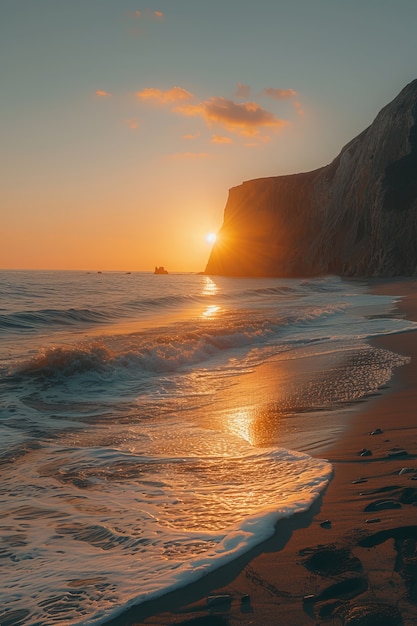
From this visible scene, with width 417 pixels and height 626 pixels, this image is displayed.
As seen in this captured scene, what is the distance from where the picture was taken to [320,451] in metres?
4.41

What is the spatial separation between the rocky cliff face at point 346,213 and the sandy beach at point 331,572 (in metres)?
47.3

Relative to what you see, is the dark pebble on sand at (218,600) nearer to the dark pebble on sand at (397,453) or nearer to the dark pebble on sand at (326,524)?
the dark pebble on sand at (326,524)

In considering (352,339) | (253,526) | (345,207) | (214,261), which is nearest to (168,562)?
(253,526)

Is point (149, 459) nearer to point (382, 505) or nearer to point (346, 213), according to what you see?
point (382, 505)

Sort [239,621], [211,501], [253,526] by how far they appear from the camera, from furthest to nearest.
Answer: [211,501] → [253,526] → [239,621]

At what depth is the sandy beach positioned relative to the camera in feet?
7.11

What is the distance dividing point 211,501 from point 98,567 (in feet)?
3.08

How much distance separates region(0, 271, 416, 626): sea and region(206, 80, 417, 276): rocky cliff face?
42.1 meters

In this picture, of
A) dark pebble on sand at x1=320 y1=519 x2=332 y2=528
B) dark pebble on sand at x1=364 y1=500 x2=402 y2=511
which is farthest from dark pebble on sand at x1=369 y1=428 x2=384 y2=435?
dark pebble on sand at x1=320 y1=519 x2=332 y2=528

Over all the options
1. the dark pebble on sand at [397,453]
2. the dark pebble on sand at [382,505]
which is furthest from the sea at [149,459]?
the dark pebble on sand at [397,453]

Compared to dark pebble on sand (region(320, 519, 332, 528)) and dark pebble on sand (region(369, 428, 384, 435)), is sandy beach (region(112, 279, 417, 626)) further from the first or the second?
dark pebble on sand (region(369, 428, 384, 435))

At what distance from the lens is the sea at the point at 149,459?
2.59m

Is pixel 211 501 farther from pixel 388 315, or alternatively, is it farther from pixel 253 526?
pixel 388 315

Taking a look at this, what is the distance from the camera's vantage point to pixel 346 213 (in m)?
60.5
